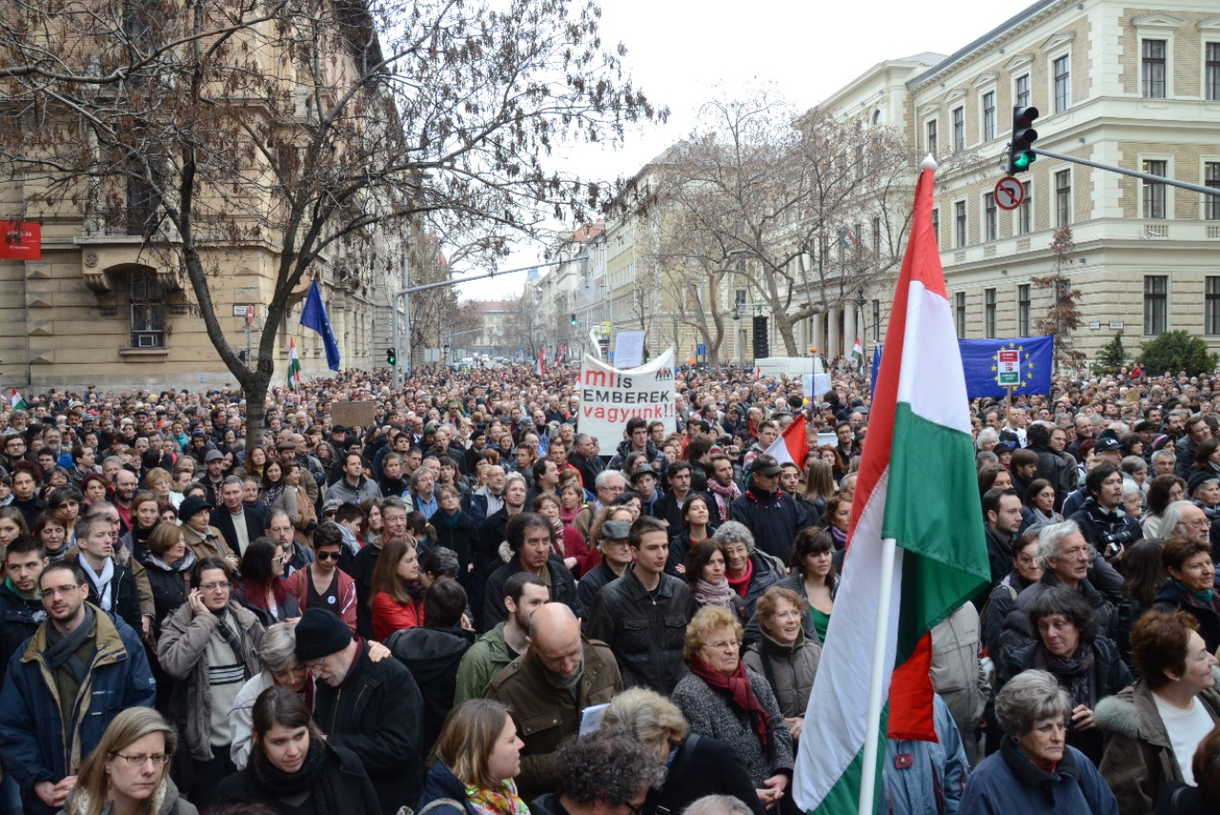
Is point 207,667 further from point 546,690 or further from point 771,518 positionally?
point 771,518

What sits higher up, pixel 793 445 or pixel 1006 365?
pixel 1006 365

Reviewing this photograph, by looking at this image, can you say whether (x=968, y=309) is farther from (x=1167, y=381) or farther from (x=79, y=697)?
(x=79, y=697)

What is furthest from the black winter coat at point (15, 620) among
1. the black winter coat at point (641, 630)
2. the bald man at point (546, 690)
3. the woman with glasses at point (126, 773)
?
the black winter coat at point (641, 630)

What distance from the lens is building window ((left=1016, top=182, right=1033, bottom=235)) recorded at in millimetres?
45938

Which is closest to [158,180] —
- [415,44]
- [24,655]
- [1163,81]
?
[415,44]

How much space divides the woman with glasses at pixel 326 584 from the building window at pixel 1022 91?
45.6 meters

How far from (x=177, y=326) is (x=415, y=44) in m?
20.7

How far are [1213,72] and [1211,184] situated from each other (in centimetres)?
418

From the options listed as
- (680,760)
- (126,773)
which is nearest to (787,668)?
(680,760)

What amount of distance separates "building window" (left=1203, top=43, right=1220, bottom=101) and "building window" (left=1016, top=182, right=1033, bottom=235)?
285 inches

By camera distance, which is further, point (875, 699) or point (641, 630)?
point (641, 630)

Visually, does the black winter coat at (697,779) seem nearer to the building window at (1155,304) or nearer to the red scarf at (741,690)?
the red scarf at (741,690)

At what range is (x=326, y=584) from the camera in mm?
6469

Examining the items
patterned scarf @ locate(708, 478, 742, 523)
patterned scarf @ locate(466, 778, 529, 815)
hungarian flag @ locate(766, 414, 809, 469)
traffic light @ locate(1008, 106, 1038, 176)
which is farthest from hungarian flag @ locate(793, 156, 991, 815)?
traffic light @ locate(1008, 106, 1038, 176)
